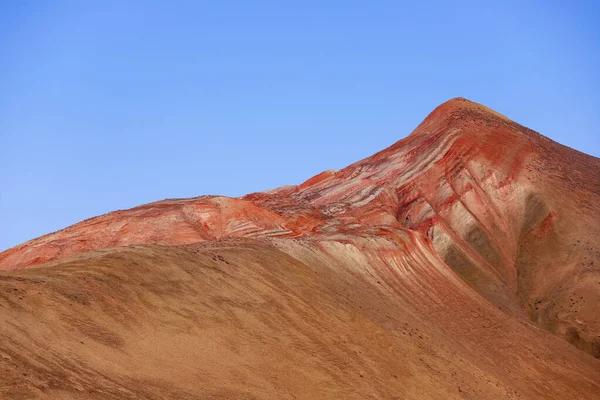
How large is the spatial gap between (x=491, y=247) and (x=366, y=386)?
28.8m

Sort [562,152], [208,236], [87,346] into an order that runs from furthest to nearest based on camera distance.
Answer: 1. [562,152]
2. [208,236]
3. [87,346]

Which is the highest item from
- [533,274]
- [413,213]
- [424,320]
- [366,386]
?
[413,213]

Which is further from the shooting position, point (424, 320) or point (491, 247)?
point (491, 247)

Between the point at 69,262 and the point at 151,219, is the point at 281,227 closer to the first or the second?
the point at 151,219

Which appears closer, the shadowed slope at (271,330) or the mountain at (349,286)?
the shadowed slope at (271,330)

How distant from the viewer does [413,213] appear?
59.7 m

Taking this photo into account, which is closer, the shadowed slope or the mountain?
the shadowed slope

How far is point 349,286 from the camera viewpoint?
41.5 metres

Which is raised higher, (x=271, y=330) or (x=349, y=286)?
(x=349, y=286)

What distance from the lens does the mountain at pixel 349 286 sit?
78.9 feet

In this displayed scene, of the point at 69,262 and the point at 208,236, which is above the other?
the point at 208,236

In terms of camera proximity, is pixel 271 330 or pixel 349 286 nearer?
pixel 271 330

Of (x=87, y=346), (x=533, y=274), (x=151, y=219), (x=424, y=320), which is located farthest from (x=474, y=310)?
(x=87, y=346)

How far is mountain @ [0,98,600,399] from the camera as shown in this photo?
947 inches
